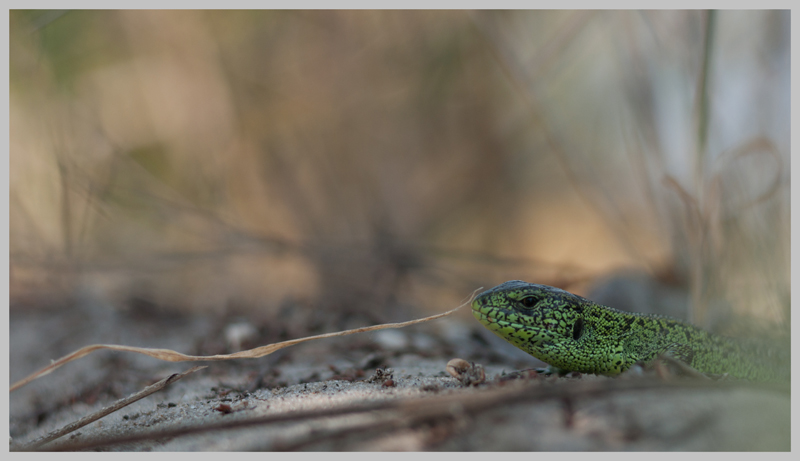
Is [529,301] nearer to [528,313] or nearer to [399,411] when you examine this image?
Answer: [528,313]

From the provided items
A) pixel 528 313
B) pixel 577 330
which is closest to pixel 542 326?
pixel 528 313

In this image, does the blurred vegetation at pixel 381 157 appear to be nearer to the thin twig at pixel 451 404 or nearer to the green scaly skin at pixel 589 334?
the green scaly skin at pixel 589 334

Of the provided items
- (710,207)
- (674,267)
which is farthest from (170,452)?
(674,267)

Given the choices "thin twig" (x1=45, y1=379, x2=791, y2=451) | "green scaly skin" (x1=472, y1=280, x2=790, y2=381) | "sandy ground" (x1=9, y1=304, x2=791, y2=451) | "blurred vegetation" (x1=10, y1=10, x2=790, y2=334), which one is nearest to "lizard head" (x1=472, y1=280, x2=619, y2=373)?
"green scaly skin" (x1=472, y1=280, x2=790, y2=381)

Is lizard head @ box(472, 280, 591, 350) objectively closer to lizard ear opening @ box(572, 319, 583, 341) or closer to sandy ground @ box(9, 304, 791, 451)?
lizard ear opening @ box(572, 319, 583, 341)

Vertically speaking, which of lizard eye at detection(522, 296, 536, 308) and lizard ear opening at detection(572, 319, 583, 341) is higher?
lizard eye at detection(522, 296, 536, 308)

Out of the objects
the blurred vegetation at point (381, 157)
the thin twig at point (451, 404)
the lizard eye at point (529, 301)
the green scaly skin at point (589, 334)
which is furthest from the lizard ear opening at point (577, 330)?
the blurred vegetation at point (381, 157)

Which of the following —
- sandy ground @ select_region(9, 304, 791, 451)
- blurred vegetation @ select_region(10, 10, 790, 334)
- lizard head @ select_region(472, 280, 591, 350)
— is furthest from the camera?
blurred vegetation @ select_region(10, 10, 790, 334)

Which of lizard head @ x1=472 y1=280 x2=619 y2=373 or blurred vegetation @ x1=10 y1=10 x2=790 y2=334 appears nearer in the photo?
lizard head @ x1=472 y1=280 x2=619 y2=373

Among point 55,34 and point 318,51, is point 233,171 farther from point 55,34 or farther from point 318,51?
point 55,34
